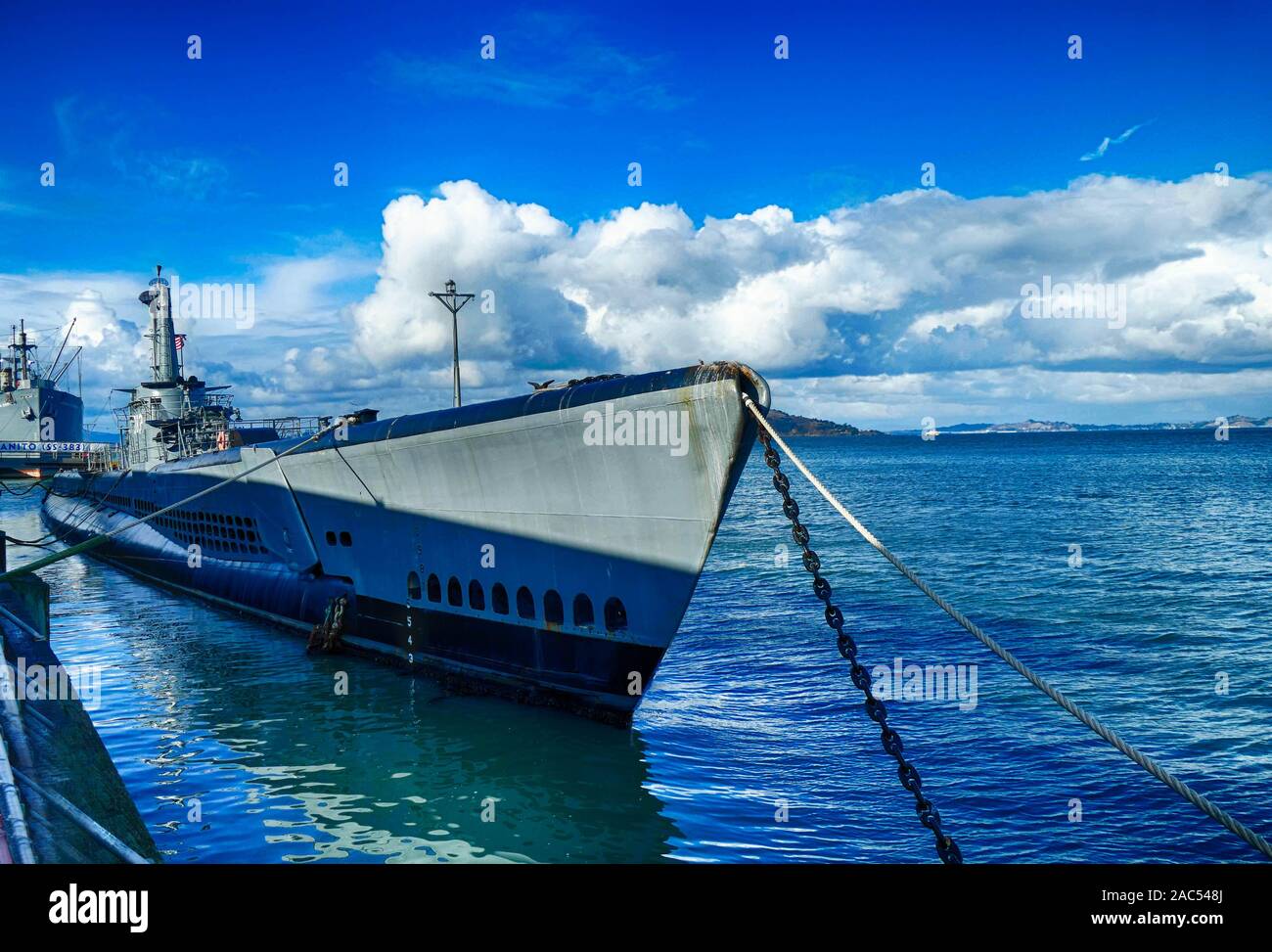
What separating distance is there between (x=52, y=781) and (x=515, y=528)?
962 cm

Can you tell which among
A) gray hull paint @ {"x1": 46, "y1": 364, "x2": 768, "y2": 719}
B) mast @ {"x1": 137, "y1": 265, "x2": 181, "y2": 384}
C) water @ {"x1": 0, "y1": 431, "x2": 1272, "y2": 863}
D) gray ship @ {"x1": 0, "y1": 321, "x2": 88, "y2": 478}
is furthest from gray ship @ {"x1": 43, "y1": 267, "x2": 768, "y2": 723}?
gray ship @ {"x1": 0, "y1": 321, "x2": 88, "y2": 478}

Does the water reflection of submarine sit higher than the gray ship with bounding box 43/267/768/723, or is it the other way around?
the gray ship with bounding box 43/267/768/723

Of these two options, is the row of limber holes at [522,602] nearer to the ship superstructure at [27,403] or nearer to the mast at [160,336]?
the mast at [160,336]

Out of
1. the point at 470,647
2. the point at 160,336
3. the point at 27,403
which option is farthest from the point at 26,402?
the point at 470,647

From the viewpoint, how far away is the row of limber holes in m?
15.9

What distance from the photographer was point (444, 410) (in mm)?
19641

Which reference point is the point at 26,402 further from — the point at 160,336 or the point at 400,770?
the point at 400,770

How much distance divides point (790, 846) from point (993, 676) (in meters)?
10.4

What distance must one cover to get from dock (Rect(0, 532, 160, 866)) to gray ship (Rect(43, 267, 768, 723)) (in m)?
7.53

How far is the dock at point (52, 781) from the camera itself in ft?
22.6

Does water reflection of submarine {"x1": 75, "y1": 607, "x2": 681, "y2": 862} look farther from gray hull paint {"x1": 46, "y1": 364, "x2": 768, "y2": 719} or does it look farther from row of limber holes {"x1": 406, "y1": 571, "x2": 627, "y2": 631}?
row of limber holes {"x1": 406, "y1": 571, "x2": 627, "y2": 631}

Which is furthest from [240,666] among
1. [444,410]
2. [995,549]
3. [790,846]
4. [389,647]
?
[995,549]
